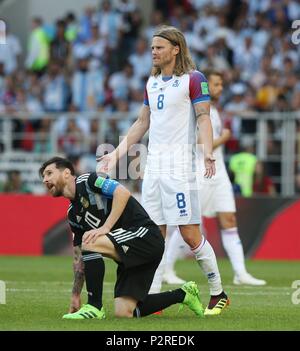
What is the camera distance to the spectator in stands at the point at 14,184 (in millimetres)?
20984

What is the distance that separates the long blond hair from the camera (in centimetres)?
991

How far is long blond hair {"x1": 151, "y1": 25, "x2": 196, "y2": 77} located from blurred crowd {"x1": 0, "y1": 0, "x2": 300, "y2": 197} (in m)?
10.7

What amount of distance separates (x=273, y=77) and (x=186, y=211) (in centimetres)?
1255

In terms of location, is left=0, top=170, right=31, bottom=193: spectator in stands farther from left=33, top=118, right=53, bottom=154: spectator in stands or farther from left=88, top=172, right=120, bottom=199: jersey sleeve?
left=88, top=172, right=120, bottom=199: jersey sleeve

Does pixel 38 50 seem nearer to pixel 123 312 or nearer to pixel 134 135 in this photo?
pixel 134 135

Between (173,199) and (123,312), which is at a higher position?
(173,199)

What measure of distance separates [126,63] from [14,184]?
5.08 meters

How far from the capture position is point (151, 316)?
Answer: 31.6 ft

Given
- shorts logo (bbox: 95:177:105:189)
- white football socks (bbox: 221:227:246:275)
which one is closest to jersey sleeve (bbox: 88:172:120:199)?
shorts logo (bbox: 95:177:105:189)

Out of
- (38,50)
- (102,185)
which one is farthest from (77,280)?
(38,50)

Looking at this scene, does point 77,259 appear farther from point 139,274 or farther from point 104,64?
point 104,64

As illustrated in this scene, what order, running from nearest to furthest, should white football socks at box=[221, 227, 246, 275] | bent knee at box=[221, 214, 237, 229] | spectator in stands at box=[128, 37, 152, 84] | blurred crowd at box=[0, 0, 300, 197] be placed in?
white football socks at box=[221, 227, 246, 275] < bent knee at box=[221, 214, 237, 229] < blurred crowd at box=[0, 0, 300, 197] < spectator in stands at box=[128, 37, 152, 84]

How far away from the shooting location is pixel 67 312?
9727 millimetres
